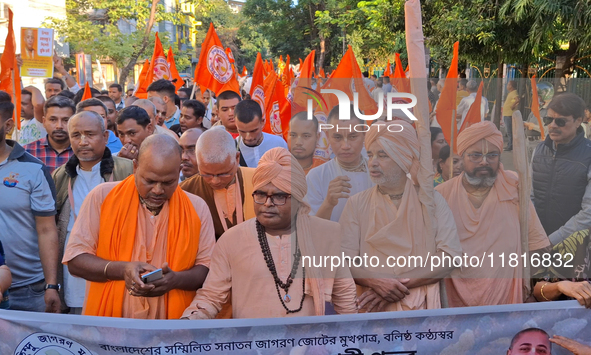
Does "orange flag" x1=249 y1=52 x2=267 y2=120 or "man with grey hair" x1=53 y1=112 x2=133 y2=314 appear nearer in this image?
"man with grey hair" x1=53 y1=112 x2=133 y2=314

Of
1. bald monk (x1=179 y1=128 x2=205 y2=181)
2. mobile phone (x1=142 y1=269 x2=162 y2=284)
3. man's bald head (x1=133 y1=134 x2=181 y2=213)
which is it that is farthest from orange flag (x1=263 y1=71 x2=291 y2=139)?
mobile phone (x1=142 y1=269 x2=162 y2=284)

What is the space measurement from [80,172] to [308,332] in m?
1.87

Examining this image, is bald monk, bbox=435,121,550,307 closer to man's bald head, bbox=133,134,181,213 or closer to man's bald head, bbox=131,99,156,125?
man's bald head, bbox=133,134,181,213

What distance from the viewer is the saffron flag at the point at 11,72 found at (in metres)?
5.98

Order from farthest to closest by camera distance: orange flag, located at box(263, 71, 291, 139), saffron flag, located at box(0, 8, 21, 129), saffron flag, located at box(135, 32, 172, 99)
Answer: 1. saffron flag, located at box(135, 32, 172, 99)
2. orange flag, located at box(263, 71, 291, 139)
3. saffron flag, located at box(0, 8, 21, 129)

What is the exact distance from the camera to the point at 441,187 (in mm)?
2873

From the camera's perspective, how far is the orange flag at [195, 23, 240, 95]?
7996 millimetres

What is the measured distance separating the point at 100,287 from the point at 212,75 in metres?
5.40

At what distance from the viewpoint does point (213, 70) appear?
316 inches

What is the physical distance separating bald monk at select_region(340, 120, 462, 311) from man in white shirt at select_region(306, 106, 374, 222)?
36 mm

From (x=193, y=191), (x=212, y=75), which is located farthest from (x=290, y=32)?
(x=193, y=191)

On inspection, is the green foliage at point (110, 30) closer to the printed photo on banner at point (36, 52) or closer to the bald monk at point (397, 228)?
the printed photo on banner at point (36, 52)

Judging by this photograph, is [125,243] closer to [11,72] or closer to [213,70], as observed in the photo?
[11,72]

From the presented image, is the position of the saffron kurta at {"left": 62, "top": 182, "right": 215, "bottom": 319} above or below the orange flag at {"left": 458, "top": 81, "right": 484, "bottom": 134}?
below
